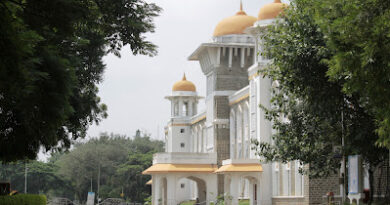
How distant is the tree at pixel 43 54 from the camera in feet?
26.8

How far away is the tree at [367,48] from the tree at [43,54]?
4498 millimetres

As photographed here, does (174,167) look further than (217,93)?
No

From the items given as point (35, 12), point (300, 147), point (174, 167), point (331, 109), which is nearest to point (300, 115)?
point (300, 147)

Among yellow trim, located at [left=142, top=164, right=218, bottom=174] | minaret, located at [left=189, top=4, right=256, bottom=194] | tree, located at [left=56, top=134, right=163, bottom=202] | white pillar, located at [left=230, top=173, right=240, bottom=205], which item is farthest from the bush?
tree, located at [left=56, top=134, right=163, bottom=202]

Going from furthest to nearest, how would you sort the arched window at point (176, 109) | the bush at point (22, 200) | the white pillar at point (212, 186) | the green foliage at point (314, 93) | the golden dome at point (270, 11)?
the arched window at point (176, 109) → the white pillar at point (212, 186) → the golden dome at point (270, 11) → the green foliage at point (314, 93) → the bush at point (22, 200)

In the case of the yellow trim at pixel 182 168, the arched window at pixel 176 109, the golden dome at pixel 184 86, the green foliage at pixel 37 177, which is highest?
the golden dome at pixel 184 86

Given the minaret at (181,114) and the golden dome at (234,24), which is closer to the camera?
the golden dome at (234,24)

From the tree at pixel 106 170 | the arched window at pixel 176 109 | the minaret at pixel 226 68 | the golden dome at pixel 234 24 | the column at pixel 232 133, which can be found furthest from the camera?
the tree at pixel 106 170

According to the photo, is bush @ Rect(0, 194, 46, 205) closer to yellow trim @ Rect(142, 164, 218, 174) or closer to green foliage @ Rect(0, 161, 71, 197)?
yellow trim @ Rect(142, 164, 218, 174)

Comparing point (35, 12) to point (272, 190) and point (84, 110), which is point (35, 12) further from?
point (272, 190)

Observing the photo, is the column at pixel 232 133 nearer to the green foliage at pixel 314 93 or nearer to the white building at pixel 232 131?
the white building at pixel 232 131

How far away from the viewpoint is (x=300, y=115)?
24.2 meters

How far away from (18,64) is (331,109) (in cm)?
1508

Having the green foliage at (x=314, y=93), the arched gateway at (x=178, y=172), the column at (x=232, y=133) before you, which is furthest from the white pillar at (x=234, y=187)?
the green foliage at (x=314, y=93)
